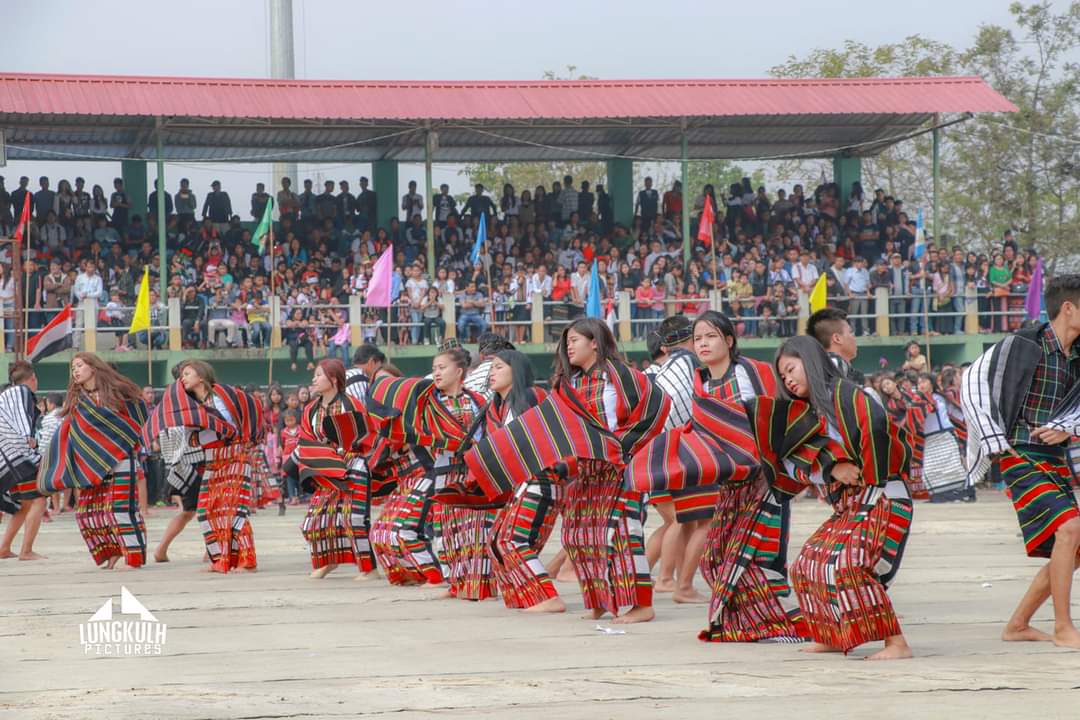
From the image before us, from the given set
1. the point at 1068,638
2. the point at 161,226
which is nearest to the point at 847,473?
the point at 1068,638

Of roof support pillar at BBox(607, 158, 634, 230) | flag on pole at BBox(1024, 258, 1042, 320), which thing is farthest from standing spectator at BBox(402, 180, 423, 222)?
flag on pole at BBox(1024, 258, 1042, 320)

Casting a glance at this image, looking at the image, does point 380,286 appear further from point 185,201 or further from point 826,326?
point 826,326

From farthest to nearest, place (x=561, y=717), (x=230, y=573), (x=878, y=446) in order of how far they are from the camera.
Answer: (x=230, y=573)
(x=878, y=446)
(x=561, y=717)

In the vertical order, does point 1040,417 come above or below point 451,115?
below

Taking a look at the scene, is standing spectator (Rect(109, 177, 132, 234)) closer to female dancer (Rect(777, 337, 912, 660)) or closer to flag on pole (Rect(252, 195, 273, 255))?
flag on pole (Rect(252, 195, 273, 255))

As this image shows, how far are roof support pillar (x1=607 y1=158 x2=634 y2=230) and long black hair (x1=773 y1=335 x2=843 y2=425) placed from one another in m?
24.1

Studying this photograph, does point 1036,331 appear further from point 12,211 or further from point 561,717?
point 12,211

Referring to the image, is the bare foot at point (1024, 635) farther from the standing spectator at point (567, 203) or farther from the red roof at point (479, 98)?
Result: the standing spectator at point (567, 203)

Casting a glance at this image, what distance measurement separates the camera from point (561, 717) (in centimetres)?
577

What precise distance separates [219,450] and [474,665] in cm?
574

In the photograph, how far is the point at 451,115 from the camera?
1054 inches

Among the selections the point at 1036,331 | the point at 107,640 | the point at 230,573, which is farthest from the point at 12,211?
the point at 1036,331

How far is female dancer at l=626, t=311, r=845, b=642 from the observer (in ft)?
23.3

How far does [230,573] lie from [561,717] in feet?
22.9
